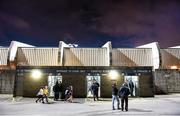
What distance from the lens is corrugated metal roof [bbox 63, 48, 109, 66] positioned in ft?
130

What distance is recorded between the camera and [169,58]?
4181cm

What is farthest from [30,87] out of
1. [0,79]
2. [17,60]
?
[17,60]

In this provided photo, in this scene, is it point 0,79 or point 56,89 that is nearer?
point 56,89

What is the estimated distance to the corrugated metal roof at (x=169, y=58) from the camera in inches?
1633

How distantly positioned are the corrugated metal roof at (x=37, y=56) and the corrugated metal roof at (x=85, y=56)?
5.97 ft

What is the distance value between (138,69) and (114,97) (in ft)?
39.8

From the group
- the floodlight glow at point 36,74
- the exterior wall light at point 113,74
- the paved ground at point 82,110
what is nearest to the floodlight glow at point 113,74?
the exterior wall light at point 113,74

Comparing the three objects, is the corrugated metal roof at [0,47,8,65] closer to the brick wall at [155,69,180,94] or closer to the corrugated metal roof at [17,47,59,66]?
the corrugated metal roof at [17,47,59,66]

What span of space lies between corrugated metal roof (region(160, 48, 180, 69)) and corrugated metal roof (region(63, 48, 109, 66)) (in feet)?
30.3

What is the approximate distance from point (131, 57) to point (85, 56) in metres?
6.94

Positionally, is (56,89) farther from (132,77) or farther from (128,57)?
(128,57)

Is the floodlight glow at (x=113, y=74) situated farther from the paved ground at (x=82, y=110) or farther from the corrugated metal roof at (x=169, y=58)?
the corrugated metal roof at (x=169, y=58)

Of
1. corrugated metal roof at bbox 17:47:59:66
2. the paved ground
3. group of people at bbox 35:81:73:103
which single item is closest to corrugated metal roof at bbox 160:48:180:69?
corrugated metal roof at bbox 17:47:59:66

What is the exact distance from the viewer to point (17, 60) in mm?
40125
